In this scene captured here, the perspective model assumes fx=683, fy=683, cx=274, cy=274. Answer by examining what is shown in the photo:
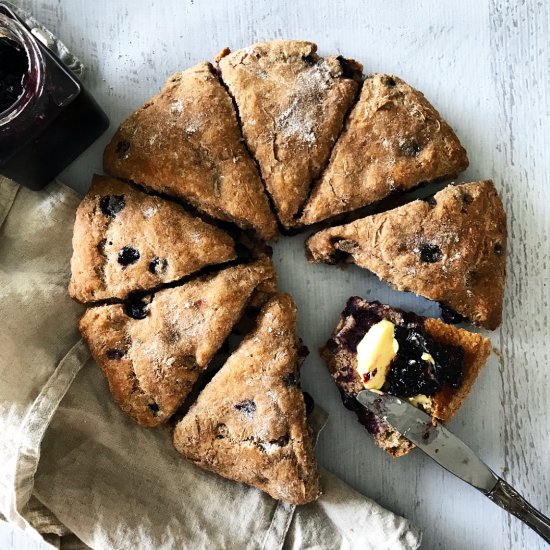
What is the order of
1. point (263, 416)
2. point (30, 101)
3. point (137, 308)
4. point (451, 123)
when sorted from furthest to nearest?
point (451, 123) → point (137, 308) → point (263, 416) → point (30, 101)

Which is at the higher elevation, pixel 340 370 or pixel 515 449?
pixel 340 370

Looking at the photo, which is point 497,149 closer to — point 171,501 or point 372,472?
point 372,472

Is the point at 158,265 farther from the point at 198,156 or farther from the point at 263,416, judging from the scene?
the point at 263,416

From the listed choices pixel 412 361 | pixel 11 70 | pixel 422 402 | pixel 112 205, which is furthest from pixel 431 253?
pixel 11 70

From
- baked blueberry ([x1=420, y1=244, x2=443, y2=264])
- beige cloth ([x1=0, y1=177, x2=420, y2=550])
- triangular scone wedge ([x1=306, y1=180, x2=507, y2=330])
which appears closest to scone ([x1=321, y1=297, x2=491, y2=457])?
triangular scone wedge ([x1=306, y1=180, x2=507, y2=330])

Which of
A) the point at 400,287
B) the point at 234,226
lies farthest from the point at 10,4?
the point at 400,287

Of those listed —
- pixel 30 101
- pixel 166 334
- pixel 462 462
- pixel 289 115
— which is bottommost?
pixel 462 462

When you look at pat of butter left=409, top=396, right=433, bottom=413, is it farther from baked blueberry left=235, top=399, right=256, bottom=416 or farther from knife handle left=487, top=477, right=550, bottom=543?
baked blueberry left=235, top=399, right=256, bottom=416
